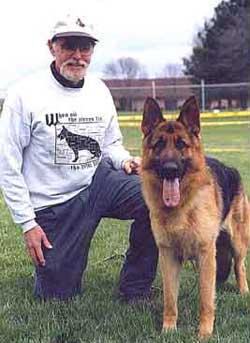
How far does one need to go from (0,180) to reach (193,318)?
1669mm

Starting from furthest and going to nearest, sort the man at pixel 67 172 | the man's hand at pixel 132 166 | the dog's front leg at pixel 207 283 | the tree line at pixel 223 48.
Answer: the tree line at pixel 223 48, the man's hand at pixel 132 166, the man at pixel 67 172, the dog's front leg at pixel 207 283

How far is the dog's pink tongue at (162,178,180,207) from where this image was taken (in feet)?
14.9

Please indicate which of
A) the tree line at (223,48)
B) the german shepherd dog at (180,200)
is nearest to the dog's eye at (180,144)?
Answer: the german shepherd dog at (180,200)

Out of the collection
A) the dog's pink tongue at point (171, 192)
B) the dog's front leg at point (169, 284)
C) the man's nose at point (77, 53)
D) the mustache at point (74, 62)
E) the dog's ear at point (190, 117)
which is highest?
the man's nose at point (77, 53)

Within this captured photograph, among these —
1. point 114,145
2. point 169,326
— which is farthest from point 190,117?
point 169,326

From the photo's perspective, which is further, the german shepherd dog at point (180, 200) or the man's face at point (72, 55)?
the man's face at point (72, 55)

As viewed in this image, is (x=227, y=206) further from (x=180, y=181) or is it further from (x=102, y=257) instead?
(x=102, y=257)

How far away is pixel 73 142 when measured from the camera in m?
5.17

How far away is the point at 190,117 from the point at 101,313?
151 centimetres

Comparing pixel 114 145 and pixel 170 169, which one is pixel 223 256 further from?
pixel 170 169

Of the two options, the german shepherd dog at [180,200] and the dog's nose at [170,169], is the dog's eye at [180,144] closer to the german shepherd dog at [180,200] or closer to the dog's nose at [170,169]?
the german shepherd dog at [180,200]

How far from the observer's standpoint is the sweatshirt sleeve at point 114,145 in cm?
555

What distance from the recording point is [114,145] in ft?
18.6

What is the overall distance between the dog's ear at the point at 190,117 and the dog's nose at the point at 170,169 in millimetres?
293
